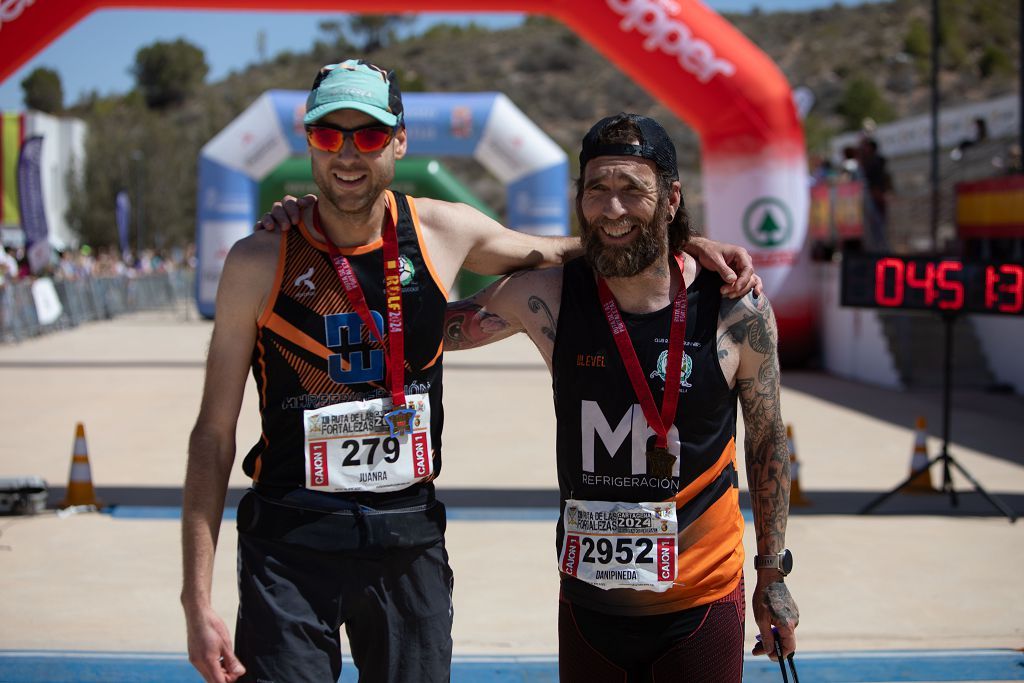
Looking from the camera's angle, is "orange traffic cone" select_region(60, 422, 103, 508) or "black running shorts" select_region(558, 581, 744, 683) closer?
"black running shorts" select_region(558, 581, 744, 683)

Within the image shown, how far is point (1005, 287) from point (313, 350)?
235 inches

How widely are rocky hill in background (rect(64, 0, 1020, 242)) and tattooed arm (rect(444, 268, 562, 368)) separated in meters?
46.1

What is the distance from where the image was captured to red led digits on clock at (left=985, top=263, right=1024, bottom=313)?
7.23 meters

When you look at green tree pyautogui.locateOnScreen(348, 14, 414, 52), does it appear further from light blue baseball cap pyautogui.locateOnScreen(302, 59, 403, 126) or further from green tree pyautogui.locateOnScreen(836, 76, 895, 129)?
light blue baseball cap pyautogui.locateOnScreen(302, 59, 403, 126)

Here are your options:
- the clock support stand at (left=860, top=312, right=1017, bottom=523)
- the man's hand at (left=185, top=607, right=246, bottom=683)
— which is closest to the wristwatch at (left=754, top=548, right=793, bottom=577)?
the man's hand at (left=185, top=607, right=246, bottom=683)

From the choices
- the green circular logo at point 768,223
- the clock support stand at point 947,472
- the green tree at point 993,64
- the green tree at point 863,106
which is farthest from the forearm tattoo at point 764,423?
the green tree at point 993,64

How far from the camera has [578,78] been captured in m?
82.5

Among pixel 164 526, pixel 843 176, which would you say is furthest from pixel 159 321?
pixel 164 526

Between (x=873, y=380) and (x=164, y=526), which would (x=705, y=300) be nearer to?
(x=164, y=526)

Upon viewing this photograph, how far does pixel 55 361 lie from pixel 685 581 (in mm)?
15988

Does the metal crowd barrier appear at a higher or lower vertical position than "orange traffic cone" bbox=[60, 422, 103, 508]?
higher

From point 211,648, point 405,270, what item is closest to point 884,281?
point 405,270

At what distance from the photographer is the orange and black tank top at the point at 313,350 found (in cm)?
255

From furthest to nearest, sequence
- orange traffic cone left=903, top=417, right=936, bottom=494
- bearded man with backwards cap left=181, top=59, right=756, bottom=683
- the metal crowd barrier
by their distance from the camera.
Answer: the metal crowd barrier < orange traffic cone left=903, top=417, right=936, bottom=494 < bearded man with backwards cap left=181, top=59, right=756, bottom=683
